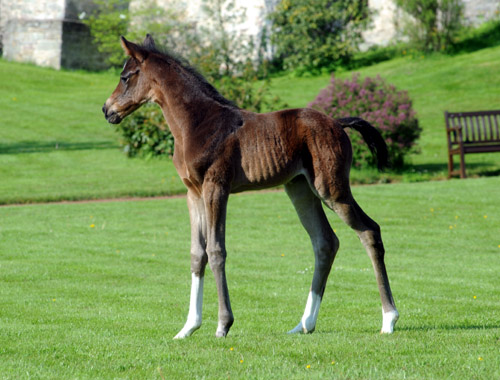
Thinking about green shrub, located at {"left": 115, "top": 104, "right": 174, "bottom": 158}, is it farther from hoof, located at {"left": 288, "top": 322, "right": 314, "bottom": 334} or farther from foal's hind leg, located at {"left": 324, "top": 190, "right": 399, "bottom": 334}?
foal's hind leg, located at {"left": 324, "top": 190, "right": 399, "bottom": 334}

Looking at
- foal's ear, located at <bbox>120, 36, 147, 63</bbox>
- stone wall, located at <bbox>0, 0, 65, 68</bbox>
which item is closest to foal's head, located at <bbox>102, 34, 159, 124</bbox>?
foal's ear, located at <bbox>120, 36, 147, 63</bbox>

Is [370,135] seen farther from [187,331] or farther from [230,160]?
[187,331]

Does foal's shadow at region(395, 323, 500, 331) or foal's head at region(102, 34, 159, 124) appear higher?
foal's head at region(102, 34, 159, 124)

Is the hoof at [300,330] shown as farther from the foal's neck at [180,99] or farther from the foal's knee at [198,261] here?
the foal's neck at [180,99]

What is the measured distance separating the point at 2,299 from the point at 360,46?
111ft

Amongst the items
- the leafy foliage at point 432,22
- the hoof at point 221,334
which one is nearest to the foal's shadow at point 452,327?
the hoof at point 221,334

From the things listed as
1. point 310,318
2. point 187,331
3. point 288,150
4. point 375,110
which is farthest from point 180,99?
point 375,110

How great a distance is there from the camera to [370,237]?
20.3ft

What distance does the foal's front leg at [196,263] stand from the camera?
6285 mm

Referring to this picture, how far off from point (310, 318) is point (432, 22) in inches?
1224

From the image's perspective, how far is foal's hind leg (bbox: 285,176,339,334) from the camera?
21.3 feet

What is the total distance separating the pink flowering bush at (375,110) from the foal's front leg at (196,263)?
49.6 ft

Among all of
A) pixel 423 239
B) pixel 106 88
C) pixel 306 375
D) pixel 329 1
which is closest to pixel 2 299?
pixel 306 375

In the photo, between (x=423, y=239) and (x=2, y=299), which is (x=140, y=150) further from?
(x=2, y=299)
